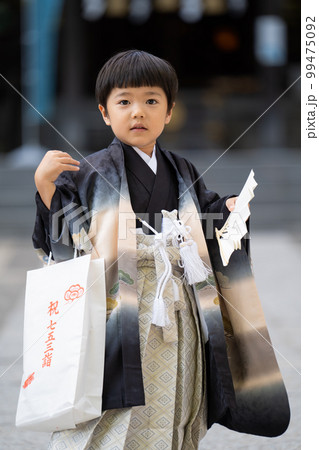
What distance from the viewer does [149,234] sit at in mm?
2477

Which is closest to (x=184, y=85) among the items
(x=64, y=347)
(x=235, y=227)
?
(x=235, y=227)

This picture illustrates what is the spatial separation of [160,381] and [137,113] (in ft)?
2.85

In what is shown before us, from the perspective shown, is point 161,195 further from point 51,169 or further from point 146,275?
point 51,169

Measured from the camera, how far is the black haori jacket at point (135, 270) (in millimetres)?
2355

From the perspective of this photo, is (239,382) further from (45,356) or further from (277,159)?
(277,159)

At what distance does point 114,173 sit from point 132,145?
12 cm

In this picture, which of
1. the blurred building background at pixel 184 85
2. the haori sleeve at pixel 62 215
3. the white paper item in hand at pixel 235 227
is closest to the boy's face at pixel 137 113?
the haori sleeve at pixel 62 215

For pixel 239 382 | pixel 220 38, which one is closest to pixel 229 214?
pixel 239 382

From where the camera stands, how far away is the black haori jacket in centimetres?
236

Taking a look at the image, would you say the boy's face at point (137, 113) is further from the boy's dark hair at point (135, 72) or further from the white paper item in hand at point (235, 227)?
the white paper item in hand at point (235, 227)

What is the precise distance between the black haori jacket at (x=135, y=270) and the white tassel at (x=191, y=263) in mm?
54

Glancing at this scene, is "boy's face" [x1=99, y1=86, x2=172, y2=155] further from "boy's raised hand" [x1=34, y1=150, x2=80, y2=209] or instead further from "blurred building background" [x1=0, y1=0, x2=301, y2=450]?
"blurred building background" [x1=0, y1=0, x2=301, y2=450]
